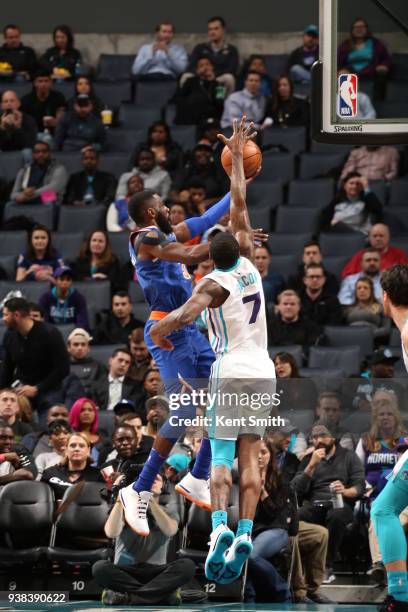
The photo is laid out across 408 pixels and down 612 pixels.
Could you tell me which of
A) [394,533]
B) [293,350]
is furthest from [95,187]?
[394,533]

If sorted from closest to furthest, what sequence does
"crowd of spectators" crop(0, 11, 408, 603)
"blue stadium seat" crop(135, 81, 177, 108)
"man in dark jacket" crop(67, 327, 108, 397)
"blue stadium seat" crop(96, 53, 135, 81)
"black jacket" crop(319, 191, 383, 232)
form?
1. "crowd of spectators" crop(0, 11, 408, 603)
2. "man in dark jacket" crop(67, 327, 108, 397)
3. "black jacket" crop(319, 191, 383, 232)
4. "blue stadium seat" crop(135, 81, 177, 108)
5. "blue stadium seat" crop(96, 53, 135, 81)

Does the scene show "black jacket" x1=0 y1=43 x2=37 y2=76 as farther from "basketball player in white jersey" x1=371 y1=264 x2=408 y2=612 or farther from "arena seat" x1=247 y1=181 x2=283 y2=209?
"basketball player in white jersey" x1=371 y1=264 x2=408 y2=612

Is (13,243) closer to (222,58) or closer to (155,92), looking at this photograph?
(155,92)

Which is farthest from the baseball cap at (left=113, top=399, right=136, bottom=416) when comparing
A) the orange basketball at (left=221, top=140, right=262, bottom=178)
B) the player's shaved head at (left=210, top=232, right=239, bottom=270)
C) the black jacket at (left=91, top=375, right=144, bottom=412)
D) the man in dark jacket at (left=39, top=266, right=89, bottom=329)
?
the player's shaved head at (left=210, top=232, right=239, bottom=270)

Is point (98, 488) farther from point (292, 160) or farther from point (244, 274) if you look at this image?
point (292, 160)

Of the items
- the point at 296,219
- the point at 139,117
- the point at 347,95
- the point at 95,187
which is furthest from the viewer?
the point at 139,117

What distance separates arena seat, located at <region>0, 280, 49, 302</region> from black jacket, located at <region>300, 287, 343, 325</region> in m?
2.88

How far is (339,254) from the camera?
16.0 m

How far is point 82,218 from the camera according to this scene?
16906 millimetres

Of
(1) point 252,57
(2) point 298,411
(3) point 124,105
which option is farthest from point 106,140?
(2) point 298,411

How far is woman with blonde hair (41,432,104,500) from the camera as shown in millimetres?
11734

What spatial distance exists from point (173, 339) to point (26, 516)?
2.33 metres

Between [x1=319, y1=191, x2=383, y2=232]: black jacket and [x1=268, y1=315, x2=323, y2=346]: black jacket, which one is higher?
[x1=319, y1=191, x2=383, y2=232]: black jacket

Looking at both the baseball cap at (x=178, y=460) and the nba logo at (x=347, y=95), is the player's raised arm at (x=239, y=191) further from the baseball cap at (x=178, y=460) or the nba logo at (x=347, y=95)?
the baseball cap at (x=178, y=460)
